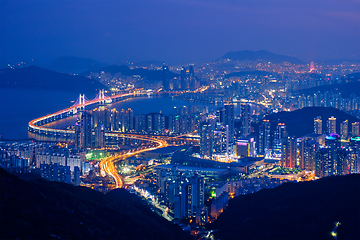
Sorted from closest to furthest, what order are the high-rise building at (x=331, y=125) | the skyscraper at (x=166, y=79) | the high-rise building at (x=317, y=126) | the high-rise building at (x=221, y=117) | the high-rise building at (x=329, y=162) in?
the high-rise building at (x=329, y=162)
the high-rise building at (x=221, y=117)
the high-rise building at (x=317, y=126)
the high-rise building at (x=331, y=125)
the skyscraper at (x=166, y=79)

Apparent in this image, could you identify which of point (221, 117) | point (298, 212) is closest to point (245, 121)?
point (221, 117)

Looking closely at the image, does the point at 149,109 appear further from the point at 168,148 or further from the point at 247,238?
the point at 247,238

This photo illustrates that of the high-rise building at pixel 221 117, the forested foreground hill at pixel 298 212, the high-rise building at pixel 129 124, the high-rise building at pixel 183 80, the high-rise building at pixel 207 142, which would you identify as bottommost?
the forested foreground hill at pixel 298 212

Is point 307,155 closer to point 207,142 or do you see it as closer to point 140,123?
point 207,142

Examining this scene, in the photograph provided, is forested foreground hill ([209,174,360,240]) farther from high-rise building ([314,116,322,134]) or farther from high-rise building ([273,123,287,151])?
high-rise building ([314,116,322,134])

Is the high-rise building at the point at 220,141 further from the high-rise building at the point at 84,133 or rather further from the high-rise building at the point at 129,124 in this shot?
the high-rise building at the point at 129,124

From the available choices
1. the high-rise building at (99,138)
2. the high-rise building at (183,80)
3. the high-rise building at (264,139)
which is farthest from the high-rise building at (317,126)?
the high-rise building at (183,80)

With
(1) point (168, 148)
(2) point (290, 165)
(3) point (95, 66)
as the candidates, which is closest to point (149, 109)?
(1) point (168, 148)
